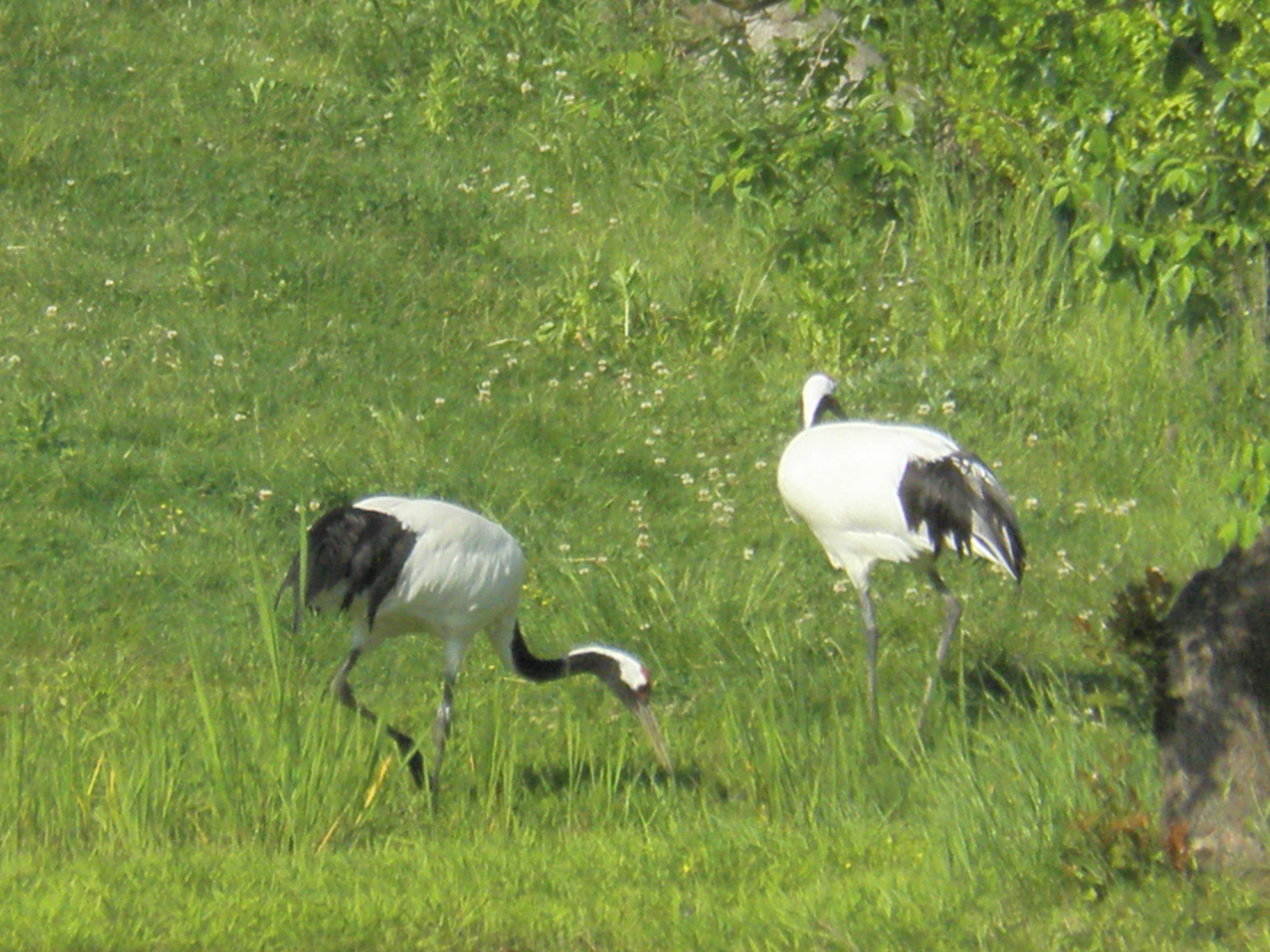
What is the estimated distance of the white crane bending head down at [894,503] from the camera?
8.65 m

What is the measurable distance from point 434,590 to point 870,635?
2053mm

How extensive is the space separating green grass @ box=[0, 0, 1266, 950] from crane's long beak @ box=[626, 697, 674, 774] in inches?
3.4

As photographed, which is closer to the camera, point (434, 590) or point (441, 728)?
point (441, 728)

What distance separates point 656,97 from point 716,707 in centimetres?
855

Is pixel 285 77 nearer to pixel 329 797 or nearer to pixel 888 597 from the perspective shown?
pixel 888 597

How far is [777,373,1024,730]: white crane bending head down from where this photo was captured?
8648 mm

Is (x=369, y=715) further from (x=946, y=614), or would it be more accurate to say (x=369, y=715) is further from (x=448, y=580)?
(x=946, y=614)

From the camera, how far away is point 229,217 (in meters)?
14.2

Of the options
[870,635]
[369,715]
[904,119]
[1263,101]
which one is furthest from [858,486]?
[1263,101]

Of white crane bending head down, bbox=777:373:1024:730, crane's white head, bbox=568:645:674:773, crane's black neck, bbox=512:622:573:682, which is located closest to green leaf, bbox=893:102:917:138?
white crane bending head down, bbox=777:373:1024:730

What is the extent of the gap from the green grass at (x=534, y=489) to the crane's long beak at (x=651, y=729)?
87mm

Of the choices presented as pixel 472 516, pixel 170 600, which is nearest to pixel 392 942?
pixel 472 516

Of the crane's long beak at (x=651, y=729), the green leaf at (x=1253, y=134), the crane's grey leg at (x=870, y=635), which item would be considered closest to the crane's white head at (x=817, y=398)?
the crane's grey leg at (x=870, y=635)

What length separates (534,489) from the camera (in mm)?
11047
